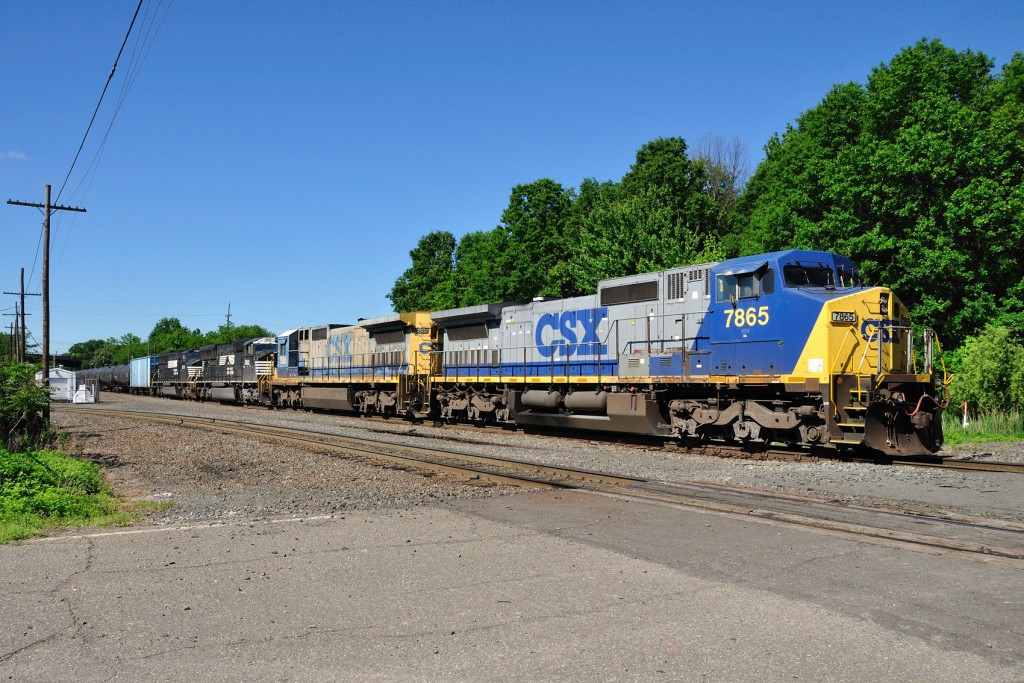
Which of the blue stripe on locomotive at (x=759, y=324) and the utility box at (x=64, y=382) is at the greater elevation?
the blue stripe on locomotive at (x=759, y=324)

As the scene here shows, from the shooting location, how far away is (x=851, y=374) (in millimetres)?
12906

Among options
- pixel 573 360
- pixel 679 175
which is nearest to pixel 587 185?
pixel 679 175

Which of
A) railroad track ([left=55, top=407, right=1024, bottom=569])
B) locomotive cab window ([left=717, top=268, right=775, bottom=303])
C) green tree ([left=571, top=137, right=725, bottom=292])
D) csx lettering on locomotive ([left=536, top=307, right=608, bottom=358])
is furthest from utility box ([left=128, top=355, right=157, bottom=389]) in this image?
locomotive cab window ([left=717, top=268, right=775, bottom=303])

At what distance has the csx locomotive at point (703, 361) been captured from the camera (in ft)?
42.7

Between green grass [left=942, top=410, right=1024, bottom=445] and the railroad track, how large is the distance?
598 cm

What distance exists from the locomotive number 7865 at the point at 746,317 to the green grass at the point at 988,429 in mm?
6512

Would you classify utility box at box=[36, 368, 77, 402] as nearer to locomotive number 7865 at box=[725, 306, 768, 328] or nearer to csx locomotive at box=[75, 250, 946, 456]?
csx locomotive at box=[75, 250, 946, 456]

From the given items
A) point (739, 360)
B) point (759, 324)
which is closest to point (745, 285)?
point (759, 324)

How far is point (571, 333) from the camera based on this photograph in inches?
757

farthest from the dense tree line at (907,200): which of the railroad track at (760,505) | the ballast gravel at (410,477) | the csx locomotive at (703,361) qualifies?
the railroad track at (760,505)

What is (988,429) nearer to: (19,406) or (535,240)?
(19,406)

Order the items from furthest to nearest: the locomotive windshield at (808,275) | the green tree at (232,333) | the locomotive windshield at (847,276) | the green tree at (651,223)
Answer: the green tree at (232,333) < the green tree at (651,223) < the locomotive windshield at (847,276) < the locomotive windshield at (808,275)

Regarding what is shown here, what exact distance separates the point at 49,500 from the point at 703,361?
11.5 metres

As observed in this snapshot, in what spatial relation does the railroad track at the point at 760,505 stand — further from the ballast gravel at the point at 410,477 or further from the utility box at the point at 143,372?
the utility box at the point at 143,372
